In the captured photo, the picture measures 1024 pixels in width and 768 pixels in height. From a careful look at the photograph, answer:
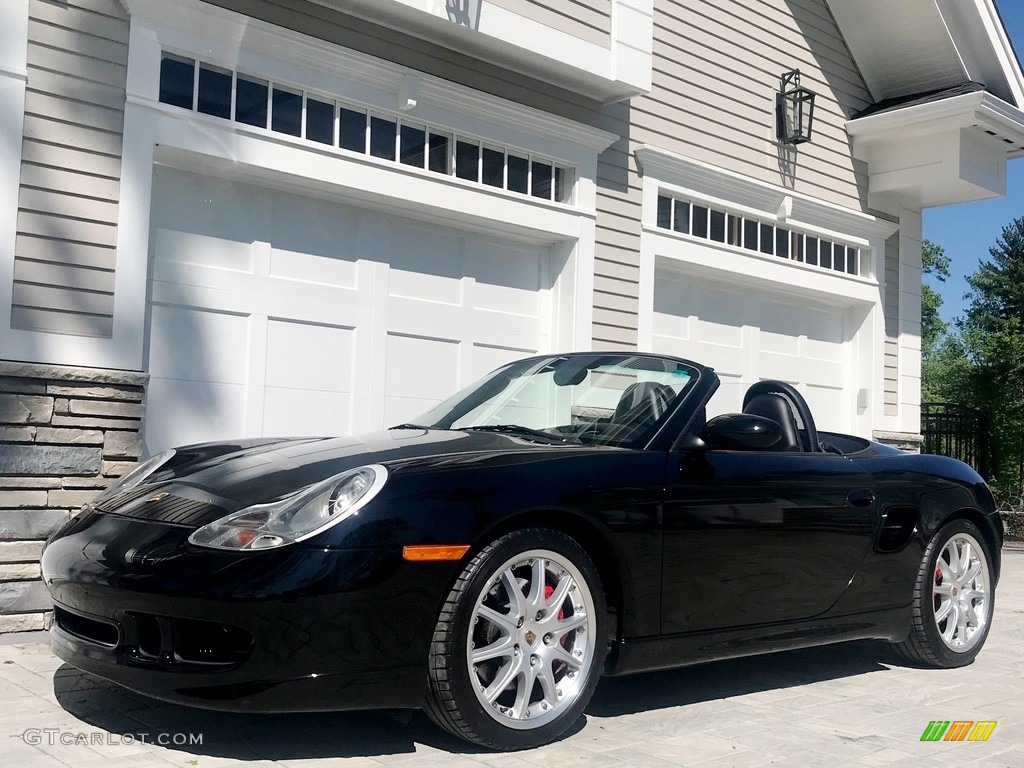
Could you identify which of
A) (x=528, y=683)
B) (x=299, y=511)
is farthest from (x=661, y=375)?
(x=299, y=511)

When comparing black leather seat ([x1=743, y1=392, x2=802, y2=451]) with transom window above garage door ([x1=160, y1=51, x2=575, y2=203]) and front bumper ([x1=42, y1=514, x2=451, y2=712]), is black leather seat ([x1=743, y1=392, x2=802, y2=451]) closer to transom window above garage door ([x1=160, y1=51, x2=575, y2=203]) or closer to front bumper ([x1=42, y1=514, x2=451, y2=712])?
front bumper ([x1=42, y1=514, x2=451, y2=712])

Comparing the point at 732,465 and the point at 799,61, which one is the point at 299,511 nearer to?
the point at 732,465

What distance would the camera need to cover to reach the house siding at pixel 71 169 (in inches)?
215

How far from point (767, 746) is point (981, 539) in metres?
2.20

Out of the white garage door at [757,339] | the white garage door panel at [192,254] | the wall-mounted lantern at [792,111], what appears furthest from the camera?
the wall-mounted lantern at [792,111]

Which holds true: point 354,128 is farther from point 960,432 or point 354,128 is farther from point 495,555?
point 960,432

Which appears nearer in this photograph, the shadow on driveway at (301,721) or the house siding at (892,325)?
the shadow on driveway at (301,721)

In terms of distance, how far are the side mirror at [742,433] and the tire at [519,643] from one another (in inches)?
28.8

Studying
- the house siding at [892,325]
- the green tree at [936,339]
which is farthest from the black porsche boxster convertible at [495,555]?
the green tree at [936,339]

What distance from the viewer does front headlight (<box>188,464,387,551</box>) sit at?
2971 millimetres

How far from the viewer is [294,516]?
3033 millimetres

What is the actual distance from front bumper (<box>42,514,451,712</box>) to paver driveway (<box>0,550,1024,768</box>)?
0.22 m

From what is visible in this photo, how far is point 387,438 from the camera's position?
384 centimetres

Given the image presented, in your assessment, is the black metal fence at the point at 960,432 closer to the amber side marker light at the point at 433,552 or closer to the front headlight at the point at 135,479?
the front headlight at the point at 135,479
